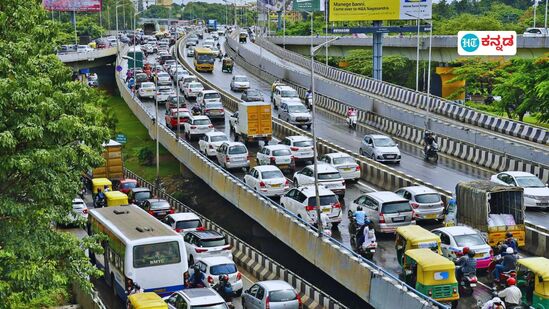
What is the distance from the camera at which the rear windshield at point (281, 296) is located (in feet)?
86.2

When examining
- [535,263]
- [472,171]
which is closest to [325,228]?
[535,263]

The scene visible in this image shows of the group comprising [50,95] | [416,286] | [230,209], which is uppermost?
[50,95]

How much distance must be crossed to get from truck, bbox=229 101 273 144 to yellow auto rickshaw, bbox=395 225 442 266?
74.8ft

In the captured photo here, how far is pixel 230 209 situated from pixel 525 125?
61.6 feet

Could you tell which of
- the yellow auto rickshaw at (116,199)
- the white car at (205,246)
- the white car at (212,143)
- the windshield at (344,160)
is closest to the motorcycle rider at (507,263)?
the white car at (205,246)

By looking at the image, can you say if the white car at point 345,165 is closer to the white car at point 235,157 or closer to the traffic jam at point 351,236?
the traffic jam at point 351,236

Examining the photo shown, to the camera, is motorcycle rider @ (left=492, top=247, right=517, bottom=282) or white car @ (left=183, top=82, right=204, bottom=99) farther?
white car @ (left=183, top=82, right=204, bottom=99)

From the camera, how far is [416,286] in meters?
25.6

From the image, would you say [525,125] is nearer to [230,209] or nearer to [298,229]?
[230,209]

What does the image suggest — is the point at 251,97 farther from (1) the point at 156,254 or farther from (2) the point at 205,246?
(1) the point at 156,254

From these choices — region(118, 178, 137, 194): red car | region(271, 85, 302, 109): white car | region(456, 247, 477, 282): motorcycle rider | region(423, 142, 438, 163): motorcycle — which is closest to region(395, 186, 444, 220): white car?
region(456, 247, 477, 282): motorcycle rider

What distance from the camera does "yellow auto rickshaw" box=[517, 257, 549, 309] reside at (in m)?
23.9

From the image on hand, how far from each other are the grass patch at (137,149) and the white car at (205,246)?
89.1ft

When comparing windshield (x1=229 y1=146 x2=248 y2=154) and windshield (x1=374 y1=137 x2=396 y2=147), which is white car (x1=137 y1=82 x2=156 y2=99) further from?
windshield (x1=374 y1=137 x2=396 y2=147)
